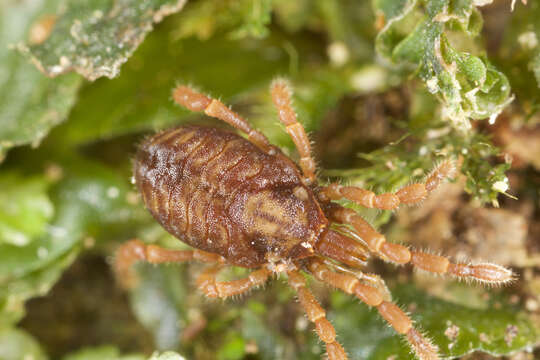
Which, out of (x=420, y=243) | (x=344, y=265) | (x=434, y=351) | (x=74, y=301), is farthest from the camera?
(x=74, y=301)

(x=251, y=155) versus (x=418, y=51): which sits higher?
(x=418, y=51)

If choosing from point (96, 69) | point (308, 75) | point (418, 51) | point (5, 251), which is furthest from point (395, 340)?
point (5, 251)

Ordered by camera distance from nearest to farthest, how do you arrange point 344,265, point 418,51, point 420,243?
point 418,51
point 344,265
point 420,243

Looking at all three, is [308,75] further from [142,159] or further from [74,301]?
[74,301]

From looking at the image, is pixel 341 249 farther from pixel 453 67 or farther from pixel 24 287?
pixel 24 287

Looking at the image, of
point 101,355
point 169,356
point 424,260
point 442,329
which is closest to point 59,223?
point 101,355

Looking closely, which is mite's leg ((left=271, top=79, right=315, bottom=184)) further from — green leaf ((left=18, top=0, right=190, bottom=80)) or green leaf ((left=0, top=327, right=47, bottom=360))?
green leaf ((left=0, top=327, right=47, bottom=360))

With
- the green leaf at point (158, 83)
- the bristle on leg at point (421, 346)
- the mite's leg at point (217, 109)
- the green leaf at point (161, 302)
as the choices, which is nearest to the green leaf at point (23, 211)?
the green leaf at point (158, 83)
